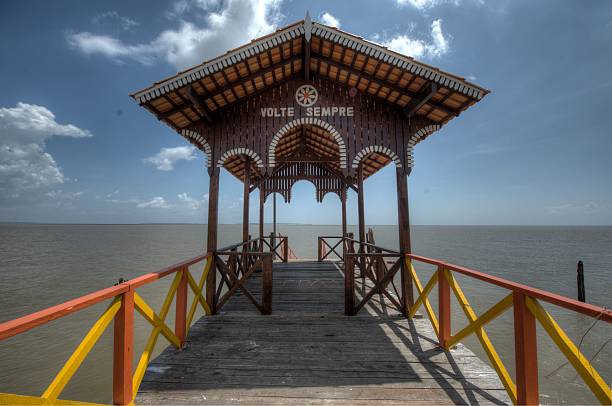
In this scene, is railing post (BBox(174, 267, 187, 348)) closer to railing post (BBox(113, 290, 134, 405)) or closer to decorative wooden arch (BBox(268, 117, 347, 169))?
railing post (BBox(113, 290, 134, 405))

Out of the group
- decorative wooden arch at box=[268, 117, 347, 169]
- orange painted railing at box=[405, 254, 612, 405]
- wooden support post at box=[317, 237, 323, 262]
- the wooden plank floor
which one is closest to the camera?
orange painted railing at box=[405, 254, 612, 405]

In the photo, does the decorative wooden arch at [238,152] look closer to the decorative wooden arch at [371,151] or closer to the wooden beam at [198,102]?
the wooden beam at [198,102]

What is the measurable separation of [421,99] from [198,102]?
16.2 ft

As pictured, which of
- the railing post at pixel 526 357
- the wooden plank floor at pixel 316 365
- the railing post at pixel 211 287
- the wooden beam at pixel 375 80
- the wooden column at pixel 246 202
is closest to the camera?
the railing post at pixel 526 357

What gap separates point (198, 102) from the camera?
20.4 feet

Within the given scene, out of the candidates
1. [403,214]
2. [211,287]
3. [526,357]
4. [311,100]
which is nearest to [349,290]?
[403,214]

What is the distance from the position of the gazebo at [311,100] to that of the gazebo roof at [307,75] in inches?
0.8

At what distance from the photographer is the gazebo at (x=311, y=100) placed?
5.98 meters

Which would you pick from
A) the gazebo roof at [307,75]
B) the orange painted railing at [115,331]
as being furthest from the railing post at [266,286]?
the gazebo roof at [307,75]

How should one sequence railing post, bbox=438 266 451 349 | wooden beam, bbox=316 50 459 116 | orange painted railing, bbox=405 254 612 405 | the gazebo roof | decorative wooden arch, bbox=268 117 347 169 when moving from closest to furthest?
orange painted railing, bbox=405 254 612 405, railing post, bbox=438 266 451 349, the gazebo roof, wooden beam, bbox=316 50 459 116, decorative wooden arch, bbox=268 117 347 169

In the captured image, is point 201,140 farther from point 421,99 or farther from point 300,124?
point 421,99

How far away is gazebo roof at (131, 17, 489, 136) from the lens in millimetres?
5902

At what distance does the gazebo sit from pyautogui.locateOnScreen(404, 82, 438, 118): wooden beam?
27 mm

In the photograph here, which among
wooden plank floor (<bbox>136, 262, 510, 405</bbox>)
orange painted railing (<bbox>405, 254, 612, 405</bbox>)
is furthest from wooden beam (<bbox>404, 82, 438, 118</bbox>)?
wooden plank floor (<bbox>136, 262, 510, 405</bbox>)
